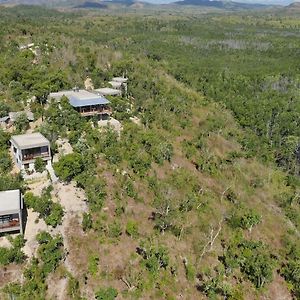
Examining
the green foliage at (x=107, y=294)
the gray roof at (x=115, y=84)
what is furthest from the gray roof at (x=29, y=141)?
the gray roof at (x=115, y=84)

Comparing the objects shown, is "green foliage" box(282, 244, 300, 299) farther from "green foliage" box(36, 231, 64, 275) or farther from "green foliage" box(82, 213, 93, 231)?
"green foliage" box(36, 231, 64, 275)

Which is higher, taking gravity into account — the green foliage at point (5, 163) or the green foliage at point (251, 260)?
the green foliage at point (5, 163)

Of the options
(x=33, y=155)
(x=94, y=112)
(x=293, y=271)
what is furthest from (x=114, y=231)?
(x=94, y=112)

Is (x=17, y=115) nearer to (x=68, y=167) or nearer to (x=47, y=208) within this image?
(x=68, y=167)

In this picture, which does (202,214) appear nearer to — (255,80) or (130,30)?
(255,80)

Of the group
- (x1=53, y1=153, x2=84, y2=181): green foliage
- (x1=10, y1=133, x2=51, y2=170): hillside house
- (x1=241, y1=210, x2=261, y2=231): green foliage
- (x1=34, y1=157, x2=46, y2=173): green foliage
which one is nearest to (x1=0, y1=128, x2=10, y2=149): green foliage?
(x1=10, y1=133, x2=51, y2=170): hillside house

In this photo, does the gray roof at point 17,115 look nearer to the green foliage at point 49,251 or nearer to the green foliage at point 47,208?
the green foliage at point 47,208
